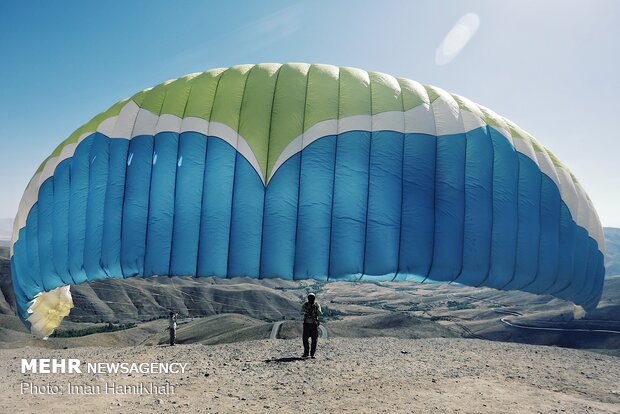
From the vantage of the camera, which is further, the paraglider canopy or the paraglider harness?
the paraglider harness

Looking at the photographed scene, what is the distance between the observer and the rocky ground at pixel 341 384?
6793mm

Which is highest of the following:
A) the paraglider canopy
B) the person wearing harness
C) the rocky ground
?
the paraglider canopy

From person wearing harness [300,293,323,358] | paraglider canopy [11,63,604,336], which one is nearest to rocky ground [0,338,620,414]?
person wearing harness [300,293,323,358]

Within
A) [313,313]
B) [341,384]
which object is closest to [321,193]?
[313,313]

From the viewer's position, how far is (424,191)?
748 centimetres

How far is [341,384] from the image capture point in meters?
7.94

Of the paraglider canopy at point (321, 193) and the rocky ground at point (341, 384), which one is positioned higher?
the paraglider canopy at point (321, 193)

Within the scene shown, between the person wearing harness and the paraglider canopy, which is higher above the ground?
the paraglider canopy

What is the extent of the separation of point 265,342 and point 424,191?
9544 mm

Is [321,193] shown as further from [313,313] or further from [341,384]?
[341,384]

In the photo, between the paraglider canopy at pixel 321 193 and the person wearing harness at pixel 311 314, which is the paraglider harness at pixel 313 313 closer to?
the person wearing harness at pixel 311 314

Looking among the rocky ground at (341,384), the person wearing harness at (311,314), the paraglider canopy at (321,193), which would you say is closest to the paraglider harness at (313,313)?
the person wearing harness at (311,314)

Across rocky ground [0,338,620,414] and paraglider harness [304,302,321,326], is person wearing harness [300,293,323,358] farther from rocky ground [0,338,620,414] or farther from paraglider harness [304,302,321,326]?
rocky ground [0,338,620,414]

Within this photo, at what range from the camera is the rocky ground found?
22.3 ft
